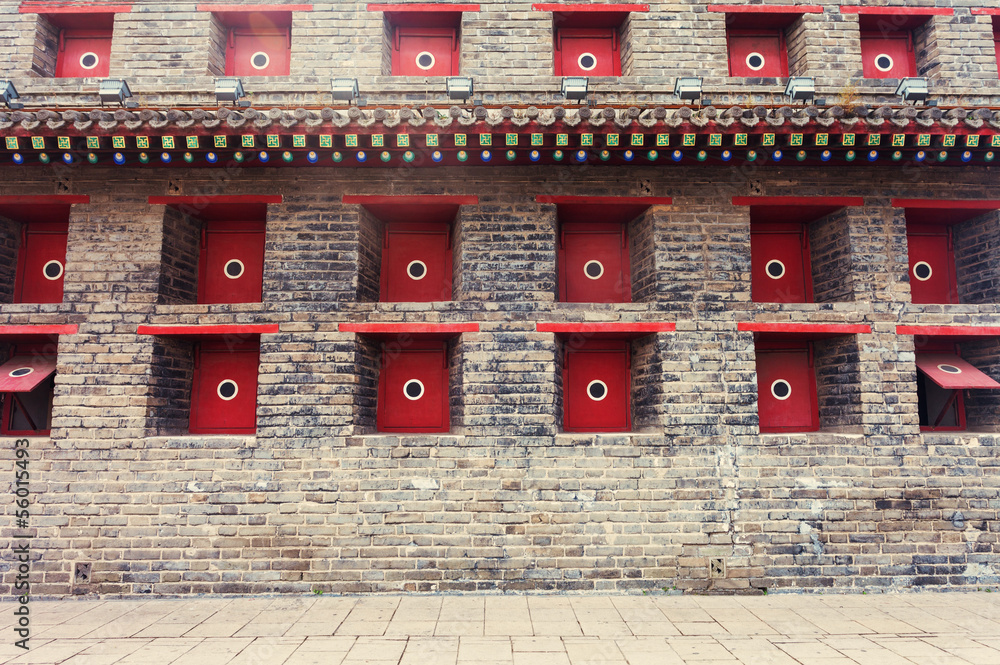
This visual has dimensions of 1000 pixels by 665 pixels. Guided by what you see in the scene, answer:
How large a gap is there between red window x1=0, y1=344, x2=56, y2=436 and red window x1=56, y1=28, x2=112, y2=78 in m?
3.64

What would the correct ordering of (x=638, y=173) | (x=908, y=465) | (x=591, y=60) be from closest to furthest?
1. (x=908, y=465)
2. (x=638, y=173)
3. (x=591, y=60)

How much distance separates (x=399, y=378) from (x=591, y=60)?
15.8ft

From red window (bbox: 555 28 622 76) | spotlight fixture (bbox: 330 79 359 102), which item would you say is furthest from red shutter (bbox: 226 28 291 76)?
red window (bbox: 555 28 622 76)

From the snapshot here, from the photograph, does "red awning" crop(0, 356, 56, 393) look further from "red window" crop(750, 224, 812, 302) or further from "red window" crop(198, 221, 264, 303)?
"red window" crop(750, 224, 812, 302)

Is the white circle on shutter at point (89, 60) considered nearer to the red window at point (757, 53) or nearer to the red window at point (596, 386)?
the red window at point (596, 386)

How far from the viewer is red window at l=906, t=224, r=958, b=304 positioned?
20.0ft

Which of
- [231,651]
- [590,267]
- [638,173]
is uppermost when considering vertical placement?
[638,173]

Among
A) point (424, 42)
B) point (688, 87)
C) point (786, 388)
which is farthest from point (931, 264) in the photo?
point (424, 42)

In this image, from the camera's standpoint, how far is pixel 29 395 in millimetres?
5719

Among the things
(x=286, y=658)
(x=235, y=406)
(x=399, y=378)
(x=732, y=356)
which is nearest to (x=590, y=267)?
(x=732, y=356)

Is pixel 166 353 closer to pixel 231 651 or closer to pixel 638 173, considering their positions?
pixel 231 651

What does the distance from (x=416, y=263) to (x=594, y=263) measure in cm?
209

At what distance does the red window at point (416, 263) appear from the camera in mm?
5961

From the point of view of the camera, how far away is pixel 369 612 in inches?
182
